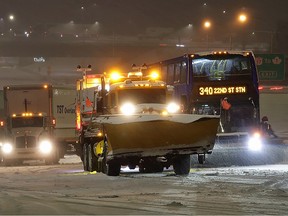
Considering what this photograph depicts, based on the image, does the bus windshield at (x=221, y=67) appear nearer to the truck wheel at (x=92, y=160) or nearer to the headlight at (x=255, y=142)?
the headlight at (x=255, y=142)

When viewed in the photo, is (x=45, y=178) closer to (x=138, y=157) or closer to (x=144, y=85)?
(x=138, y=157)

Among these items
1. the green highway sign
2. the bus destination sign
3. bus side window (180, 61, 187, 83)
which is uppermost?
the green highway sign

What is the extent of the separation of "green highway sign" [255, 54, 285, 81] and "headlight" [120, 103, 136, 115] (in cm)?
3422

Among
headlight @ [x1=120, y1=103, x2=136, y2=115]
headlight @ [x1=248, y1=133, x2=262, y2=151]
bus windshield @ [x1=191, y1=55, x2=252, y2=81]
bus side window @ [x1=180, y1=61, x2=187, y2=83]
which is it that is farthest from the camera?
bus side window @ [x1=180, y1=61, x2=187, y2=83]

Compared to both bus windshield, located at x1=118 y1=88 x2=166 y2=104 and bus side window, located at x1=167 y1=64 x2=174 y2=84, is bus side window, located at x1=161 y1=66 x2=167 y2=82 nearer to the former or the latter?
bus side window, located at x1=167 y1=64 x2=174 y2=84

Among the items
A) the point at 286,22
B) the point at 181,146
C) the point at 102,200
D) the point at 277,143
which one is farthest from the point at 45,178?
the point at 286,22

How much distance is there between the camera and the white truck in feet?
99.7

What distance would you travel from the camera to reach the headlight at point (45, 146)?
3058 cm

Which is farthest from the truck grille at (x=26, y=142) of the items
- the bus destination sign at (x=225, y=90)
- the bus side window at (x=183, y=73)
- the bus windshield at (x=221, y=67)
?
the bus destination sign at (x=225, y=90)

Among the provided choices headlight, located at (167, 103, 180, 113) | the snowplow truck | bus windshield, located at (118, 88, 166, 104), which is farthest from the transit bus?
bus windshield, located at (118, 88, 166, 104)

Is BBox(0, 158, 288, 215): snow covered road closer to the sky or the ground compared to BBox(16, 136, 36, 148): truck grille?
closer to the ground

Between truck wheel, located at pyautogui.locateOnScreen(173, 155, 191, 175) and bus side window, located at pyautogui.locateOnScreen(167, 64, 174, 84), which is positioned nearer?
truck wheel, located at pyautogui.locateOnScreen(173, 155, 191, 175)

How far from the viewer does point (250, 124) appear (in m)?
26.3

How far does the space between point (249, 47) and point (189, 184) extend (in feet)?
234
